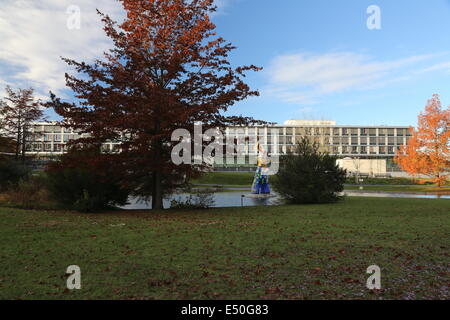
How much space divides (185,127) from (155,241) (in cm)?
633

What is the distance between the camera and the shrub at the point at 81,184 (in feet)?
44.3

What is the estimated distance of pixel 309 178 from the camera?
19.3 metres

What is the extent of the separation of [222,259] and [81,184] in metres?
10.3

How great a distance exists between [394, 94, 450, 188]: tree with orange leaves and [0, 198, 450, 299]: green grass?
79.7 ft

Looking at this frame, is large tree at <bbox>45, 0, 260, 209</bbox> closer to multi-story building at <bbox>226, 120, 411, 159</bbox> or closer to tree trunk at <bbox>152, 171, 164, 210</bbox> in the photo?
tree trunk at <bbox>152, 171, 164, 210</bbox>

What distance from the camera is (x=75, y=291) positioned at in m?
4.86

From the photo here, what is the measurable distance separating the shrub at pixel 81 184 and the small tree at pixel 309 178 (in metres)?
9.45

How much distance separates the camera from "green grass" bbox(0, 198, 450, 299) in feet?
16.0

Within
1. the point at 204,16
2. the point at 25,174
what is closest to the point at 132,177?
the point at 204,16

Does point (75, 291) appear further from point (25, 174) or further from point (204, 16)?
point (25, 174)
